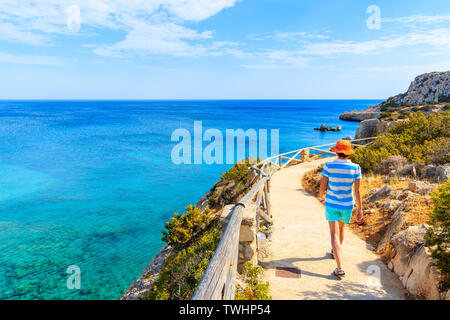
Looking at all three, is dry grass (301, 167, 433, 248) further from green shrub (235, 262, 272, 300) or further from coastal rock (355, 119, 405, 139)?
coastal rock (355, 119, 405, 139)

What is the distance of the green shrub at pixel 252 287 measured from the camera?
11.8 ft

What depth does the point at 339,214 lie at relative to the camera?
4.43 meters

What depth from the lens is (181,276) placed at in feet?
20.4

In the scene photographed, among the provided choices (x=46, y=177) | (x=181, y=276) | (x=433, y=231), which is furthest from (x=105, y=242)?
(x=46, y=177)

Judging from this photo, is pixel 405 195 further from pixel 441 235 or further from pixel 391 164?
pixel 391 164

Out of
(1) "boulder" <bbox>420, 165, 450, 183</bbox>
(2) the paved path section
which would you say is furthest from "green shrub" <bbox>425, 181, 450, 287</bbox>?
(1) "boulder" <bbox>420, 165, 450, 183</bbox>

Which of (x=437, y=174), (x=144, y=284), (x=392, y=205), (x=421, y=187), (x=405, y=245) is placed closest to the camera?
(x=405, y=245)

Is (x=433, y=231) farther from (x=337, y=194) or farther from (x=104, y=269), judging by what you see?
(x=104, y=269)

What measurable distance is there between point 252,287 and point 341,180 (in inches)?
85.0

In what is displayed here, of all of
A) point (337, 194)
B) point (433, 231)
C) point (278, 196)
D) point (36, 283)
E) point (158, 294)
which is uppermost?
point (337, 194)

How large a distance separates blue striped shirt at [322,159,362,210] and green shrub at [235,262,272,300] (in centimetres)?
168

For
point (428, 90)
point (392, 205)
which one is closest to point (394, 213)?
point (392, 205)

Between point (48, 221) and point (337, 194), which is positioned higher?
point (337, 194)
